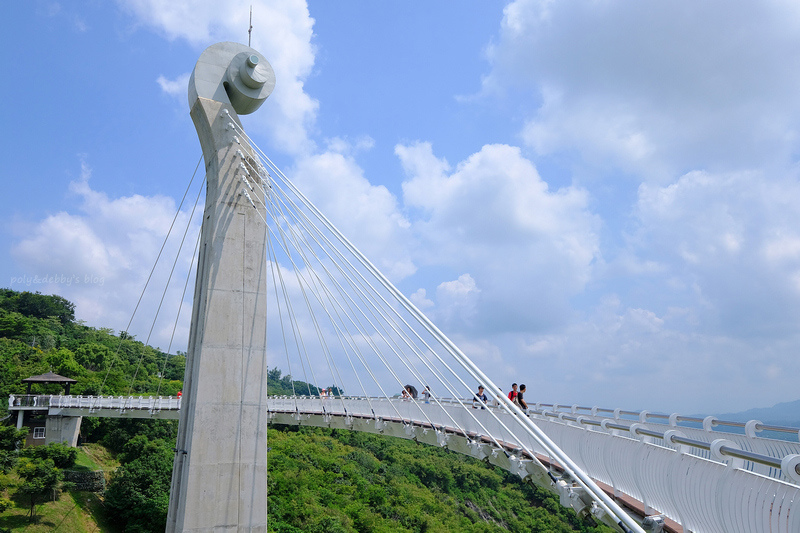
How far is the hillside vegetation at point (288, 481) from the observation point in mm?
23484

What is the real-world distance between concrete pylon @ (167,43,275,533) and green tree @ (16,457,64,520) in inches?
588

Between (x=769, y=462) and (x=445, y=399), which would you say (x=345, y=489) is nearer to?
(x=445, y=399)

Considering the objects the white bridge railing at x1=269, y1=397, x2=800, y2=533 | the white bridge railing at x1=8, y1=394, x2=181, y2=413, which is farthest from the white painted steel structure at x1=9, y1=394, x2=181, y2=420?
the white bridge railing at x1=269, y1=397, x2=800, y2=533

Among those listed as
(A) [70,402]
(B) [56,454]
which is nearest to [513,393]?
(B) [56,454]

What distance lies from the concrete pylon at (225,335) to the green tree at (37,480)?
1494cm

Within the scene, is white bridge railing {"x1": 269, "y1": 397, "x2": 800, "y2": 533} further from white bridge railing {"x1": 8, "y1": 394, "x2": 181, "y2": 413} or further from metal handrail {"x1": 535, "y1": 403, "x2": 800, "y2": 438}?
white bridge railing {"x1": 8, "y1": 394, "x2": 181, "y2": 413}

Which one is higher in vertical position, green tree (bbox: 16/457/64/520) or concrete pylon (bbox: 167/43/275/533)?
concrete pylon (bbox: 167/43/275/533)

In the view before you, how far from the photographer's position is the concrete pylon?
10.5 metres

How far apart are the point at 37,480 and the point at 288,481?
1045 centimetres

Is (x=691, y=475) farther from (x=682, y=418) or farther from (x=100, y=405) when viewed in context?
(x=100, y=405)

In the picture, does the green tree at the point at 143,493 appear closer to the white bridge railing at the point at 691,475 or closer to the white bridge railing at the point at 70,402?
the white bridge railing at the point at 70,402

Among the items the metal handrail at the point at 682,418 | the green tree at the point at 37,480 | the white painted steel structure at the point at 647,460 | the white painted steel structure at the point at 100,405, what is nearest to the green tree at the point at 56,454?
the green tree at the point at 37,480

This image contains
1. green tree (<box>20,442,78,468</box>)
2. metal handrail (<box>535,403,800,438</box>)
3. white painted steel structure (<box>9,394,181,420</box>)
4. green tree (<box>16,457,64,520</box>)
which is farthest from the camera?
white painted steel structure (<box>9,394,181,420</box>)

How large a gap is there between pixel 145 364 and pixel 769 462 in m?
52.5
